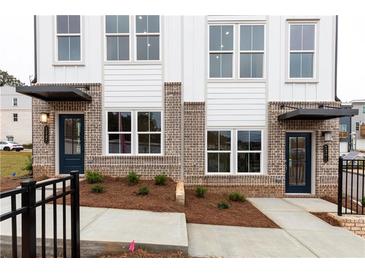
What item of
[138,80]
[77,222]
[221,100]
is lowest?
[77,222]

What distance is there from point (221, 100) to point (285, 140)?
260 centimetres

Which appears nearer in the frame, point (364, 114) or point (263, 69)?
point (263, 69)

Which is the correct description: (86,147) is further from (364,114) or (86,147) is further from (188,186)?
(364,114)

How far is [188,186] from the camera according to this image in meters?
7.91

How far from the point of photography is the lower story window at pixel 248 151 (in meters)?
7.98

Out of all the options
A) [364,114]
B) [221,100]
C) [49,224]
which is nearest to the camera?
[49,224]

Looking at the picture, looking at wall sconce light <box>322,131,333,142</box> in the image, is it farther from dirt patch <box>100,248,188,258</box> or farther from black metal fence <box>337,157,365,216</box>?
dirt patch <box>100,248,188,258</box>

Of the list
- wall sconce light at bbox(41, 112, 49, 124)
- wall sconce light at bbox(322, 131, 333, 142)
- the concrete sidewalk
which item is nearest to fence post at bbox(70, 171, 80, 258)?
the concrete sidewalk

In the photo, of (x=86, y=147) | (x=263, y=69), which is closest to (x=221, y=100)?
(x=263, y=69)

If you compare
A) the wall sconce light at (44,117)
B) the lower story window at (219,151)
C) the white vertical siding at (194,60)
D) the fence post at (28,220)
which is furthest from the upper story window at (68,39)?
the fence post at (28,220)

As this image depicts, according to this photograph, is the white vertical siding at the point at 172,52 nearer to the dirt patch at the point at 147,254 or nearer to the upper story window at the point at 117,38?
the upper story window at the point at 117,38

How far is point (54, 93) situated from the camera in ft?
22.7

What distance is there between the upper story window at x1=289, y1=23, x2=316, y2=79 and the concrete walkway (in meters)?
4.25

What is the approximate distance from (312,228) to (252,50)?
18.9 feet
